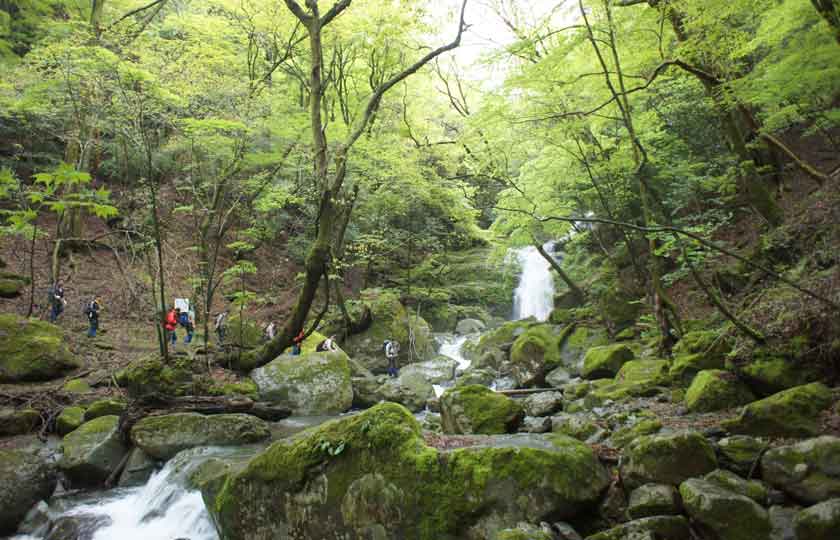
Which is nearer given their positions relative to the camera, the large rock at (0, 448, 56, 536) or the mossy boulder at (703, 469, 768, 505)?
the mossy boulder at (703, 469, 768, 505)

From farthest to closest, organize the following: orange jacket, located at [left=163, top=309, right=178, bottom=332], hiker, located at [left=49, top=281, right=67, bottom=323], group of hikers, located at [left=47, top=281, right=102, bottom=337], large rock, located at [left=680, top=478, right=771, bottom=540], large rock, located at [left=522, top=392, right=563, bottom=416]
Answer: orange jacket, located at [left=163, top=309, right=178, bottom=332] → hiker, located at [left=49, top=281, right=67, bottom=323] → group of hikers, located at [left=47, top=281, right=102, bottom=337] → large rock, located at [left=522, top=392, right=563, bottom=416] → large rock, located at [left=680, top=478, right=771, bottom=540]

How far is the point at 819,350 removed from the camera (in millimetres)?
5516

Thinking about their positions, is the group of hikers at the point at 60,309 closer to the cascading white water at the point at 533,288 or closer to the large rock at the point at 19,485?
the large rock at the point at 19,485

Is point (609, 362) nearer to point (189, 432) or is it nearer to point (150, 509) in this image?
point (189, 432)

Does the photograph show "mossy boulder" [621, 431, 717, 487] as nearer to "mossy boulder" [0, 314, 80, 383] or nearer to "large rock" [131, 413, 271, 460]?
"large rock" [131, 413, 271, 460]

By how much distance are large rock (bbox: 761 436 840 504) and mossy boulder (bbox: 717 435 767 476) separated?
20 cm

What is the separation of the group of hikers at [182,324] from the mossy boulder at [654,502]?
9629mm

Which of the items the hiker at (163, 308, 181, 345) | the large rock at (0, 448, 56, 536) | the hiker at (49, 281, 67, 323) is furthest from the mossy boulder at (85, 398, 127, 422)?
the hiker at (49, 281, 67, 323)

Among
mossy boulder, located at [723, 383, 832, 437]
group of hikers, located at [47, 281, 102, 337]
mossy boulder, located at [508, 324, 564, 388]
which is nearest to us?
mossy boulder, located at [723, 383, 832, 437]

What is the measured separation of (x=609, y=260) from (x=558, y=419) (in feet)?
31.4

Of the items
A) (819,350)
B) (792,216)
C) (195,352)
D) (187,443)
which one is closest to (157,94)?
(195,352)

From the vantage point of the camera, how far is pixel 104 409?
8695 mm

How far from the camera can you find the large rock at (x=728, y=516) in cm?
339

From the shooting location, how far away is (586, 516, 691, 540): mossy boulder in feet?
11.3
